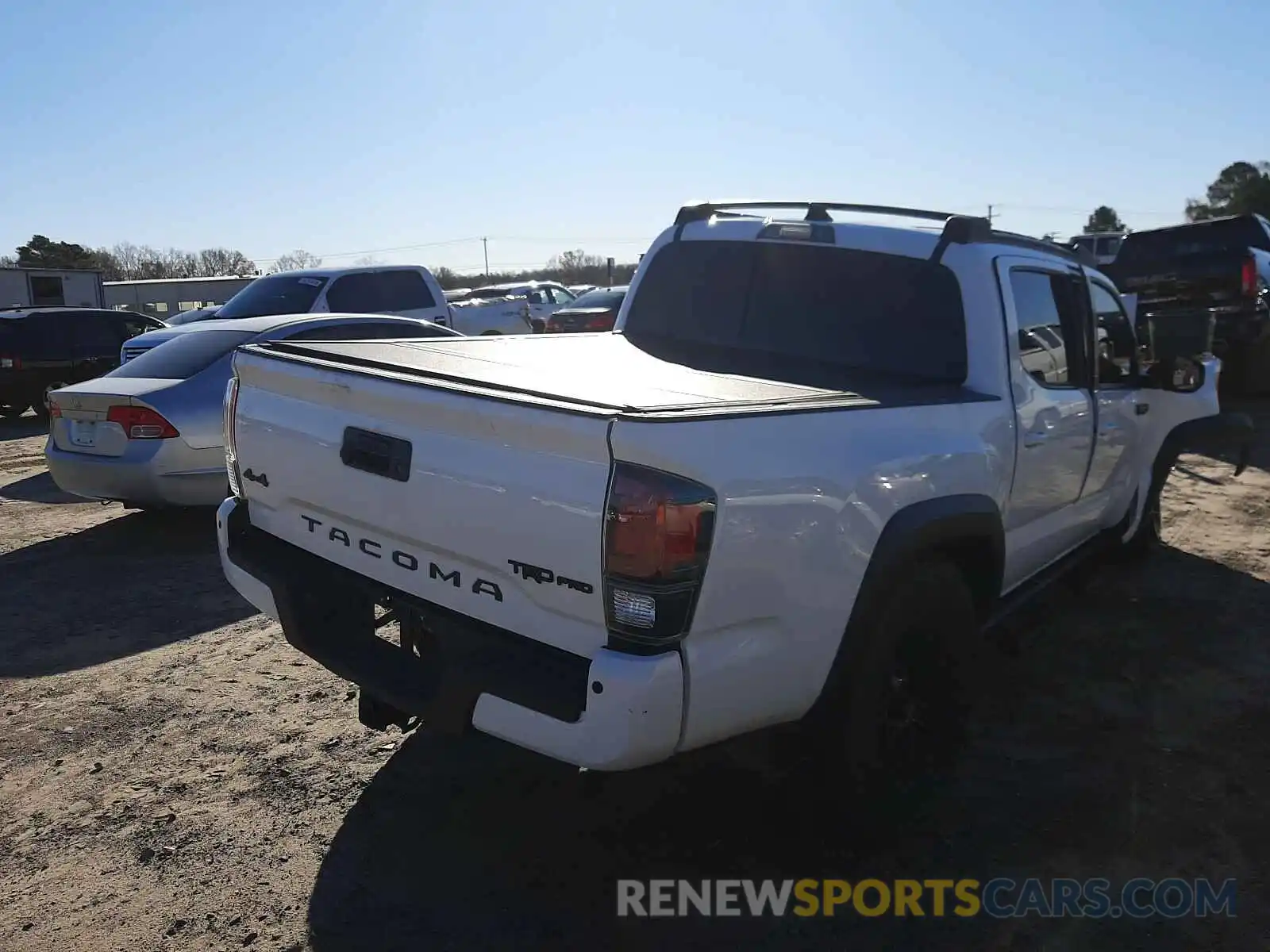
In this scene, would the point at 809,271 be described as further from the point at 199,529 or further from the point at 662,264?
the point at 199,529

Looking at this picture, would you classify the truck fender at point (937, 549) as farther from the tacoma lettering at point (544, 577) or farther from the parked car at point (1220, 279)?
the parked car at point (1220, 279)

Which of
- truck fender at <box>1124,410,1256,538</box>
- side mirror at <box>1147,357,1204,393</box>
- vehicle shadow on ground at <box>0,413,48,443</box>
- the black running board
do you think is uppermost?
side mirror at <box>1147,357,1204,393</box>

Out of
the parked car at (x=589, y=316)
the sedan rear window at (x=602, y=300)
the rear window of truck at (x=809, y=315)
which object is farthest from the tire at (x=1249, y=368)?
the rear window of truck at (x=809, y=315)

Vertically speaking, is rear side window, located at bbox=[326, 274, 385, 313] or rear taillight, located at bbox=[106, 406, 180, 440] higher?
rear side window, located at bbox=[326, 274, 385, 313]

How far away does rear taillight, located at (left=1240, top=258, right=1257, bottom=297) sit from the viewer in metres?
11.6

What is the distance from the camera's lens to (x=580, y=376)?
3135mm

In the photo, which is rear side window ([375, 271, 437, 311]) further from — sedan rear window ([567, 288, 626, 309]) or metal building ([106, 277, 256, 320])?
metal building ([106, 277, 256, 320])

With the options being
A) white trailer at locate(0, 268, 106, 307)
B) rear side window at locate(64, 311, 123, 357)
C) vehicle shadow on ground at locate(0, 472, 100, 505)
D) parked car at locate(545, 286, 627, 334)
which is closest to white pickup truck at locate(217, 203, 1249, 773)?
vehicle shadow on ground at locate(0, 472, 100, 505)

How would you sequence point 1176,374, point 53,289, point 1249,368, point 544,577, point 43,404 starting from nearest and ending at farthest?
1. point 544,577
2. point 1176,374
3. point 1249,368
4. point 43,404
5. point 53,289

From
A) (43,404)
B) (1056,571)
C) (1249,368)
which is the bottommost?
(43,404)

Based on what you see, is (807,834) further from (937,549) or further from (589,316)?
(589,316)

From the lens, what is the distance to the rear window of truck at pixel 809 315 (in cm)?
376

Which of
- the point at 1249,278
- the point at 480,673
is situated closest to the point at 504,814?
the point at 480,673

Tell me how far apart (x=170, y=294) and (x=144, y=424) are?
45.4 m
